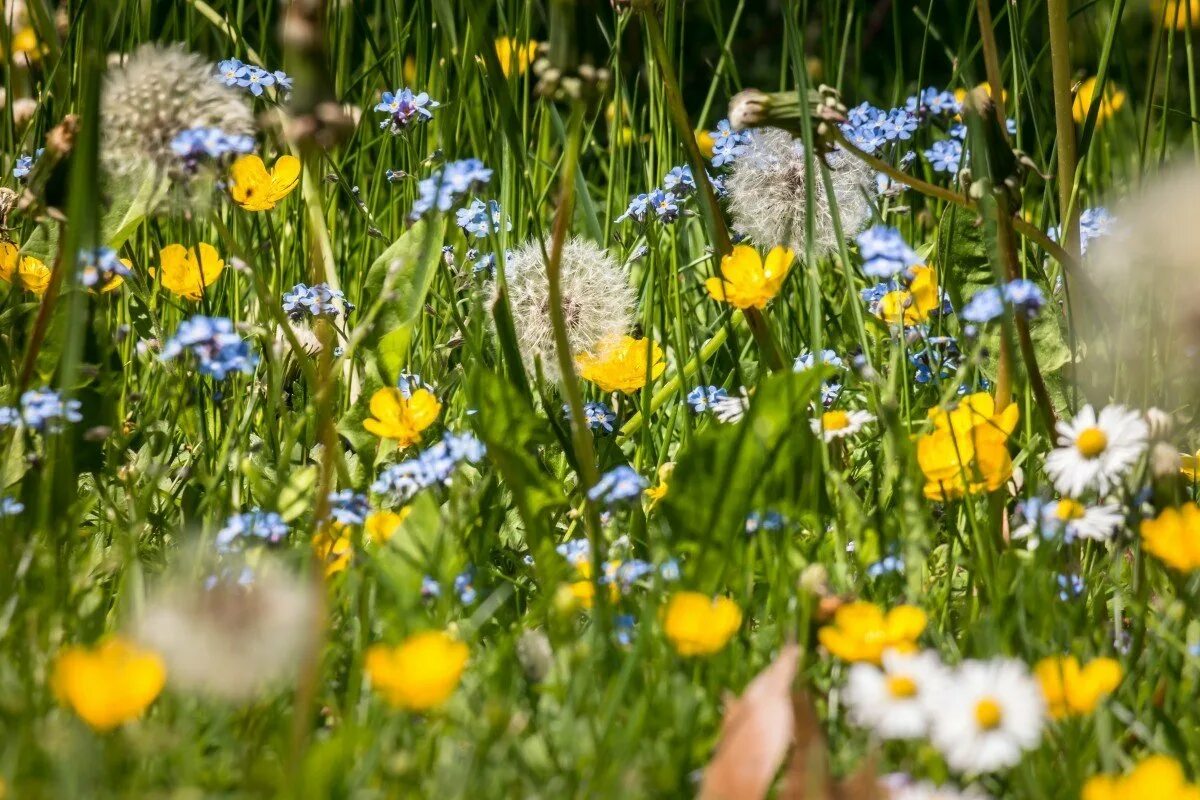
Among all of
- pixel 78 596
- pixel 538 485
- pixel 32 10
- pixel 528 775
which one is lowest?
pixel 528 775

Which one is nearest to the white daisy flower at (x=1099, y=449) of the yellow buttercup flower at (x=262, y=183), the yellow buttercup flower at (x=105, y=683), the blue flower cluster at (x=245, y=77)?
the yellow buttercup flower at (x=105, y=683)

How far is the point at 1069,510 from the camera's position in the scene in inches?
51.6

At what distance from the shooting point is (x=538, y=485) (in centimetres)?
148

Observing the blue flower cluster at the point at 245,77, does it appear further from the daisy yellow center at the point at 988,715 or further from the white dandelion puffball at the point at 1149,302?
the daisy yellow center at the point at 988,715

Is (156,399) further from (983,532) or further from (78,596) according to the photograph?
(983,532)

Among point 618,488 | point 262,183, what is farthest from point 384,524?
point 262,183

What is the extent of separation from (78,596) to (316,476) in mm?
393

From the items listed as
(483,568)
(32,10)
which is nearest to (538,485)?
(483,568)

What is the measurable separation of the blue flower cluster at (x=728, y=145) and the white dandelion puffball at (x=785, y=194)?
0.05 feet

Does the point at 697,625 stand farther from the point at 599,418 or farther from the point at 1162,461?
the point at 599,418

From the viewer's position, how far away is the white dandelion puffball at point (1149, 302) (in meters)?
1.58

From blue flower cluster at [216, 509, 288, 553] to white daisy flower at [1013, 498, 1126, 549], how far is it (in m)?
0.71

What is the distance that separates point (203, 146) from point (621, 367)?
0.66m

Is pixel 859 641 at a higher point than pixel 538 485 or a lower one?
lower
